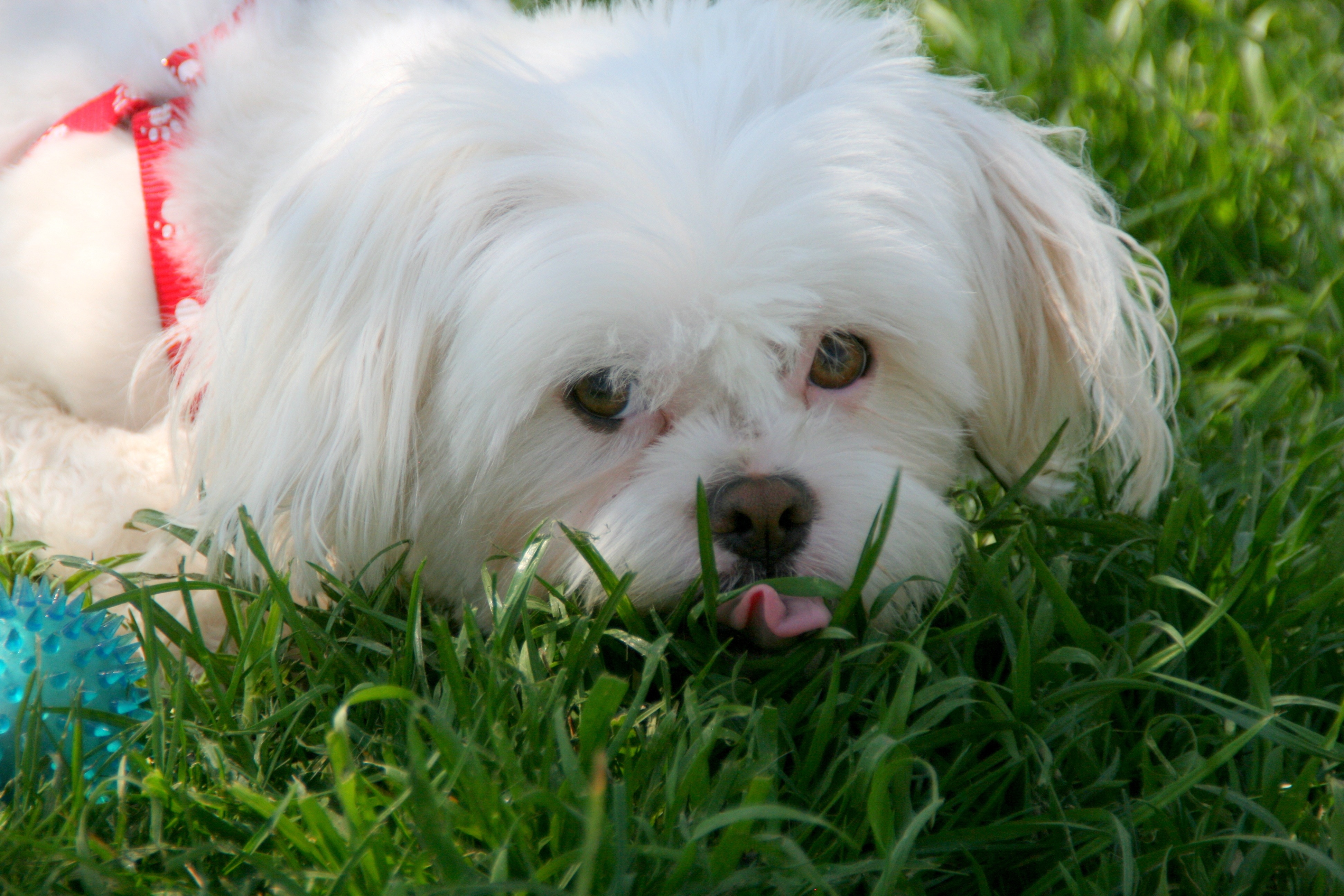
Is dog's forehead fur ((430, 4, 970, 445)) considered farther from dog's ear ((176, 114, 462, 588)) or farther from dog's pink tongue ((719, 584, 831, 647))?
dog's pink tongue ((719, 584, 831, 647))

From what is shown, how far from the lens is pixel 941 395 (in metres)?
1.91

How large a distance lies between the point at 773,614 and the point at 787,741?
172 millimetres

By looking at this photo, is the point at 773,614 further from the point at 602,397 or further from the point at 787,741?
the point at 602,397

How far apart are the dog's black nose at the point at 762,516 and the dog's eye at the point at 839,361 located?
0.22 meters

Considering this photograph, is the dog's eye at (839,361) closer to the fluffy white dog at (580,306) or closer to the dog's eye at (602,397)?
the fluffy white dog at (580,306)

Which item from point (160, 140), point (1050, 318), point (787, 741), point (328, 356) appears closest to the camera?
point (787, 741)

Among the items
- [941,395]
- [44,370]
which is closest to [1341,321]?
[941,395]

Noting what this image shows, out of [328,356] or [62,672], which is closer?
[62,672]

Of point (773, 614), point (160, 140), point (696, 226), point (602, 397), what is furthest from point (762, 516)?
point (160, 140)

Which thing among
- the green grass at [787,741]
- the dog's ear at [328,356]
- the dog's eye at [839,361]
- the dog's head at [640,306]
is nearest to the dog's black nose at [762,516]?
the dog's head at [640,306]

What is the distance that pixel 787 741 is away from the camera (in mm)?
1581

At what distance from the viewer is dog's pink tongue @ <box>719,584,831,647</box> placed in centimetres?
162

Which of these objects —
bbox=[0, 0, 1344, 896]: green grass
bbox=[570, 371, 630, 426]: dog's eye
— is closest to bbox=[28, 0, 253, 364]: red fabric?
bbox=[0, 0, 1344, 896]: green grass

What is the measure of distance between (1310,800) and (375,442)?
143 centimetres
